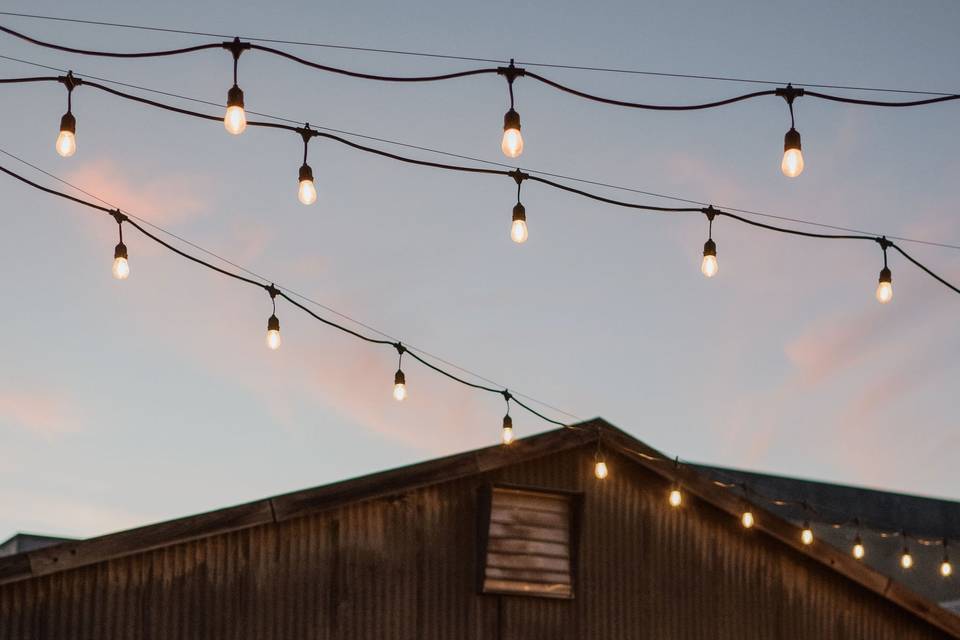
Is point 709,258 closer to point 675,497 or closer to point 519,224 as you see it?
point 519,224

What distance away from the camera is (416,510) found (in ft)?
50.8

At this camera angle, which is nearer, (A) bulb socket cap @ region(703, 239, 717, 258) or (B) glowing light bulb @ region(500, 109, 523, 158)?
(B) glowing light bulb @ region(500, 109, 523, 158)

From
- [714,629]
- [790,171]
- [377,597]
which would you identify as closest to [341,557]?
[377,597]

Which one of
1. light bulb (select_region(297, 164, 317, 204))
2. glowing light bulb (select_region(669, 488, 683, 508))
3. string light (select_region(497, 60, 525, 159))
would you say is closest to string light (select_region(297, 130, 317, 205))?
light bulb (select_region(297, 164, 317, 204))

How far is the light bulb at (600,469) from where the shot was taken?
16281mm

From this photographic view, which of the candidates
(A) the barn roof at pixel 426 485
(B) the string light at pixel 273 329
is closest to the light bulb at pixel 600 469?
(A) the barn roof at pixel 426 485

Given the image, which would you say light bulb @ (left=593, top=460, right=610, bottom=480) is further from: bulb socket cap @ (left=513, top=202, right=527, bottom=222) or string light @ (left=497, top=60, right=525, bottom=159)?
string light @ (left=497, top=60, right=525, bottom=159)

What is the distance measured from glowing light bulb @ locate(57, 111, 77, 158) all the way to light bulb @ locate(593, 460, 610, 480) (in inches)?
366

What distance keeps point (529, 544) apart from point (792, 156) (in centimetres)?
859

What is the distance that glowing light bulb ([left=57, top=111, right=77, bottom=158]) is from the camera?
8500 millimetres

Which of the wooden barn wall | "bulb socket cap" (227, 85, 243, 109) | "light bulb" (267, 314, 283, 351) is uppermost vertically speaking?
"bulb socket cap" (227, 85, 243, 109)

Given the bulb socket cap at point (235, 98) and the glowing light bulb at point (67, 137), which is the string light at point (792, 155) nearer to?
the bulb socket cap at point (235, 98)

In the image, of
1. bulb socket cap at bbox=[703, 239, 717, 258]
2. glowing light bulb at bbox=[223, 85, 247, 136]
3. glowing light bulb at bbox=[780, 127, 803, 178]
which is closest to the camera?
glowing light bulb at bbox=[223, 85, 247, 136]

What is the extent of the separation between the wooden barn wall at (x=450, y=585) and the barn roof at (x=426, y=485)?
0.77ft
